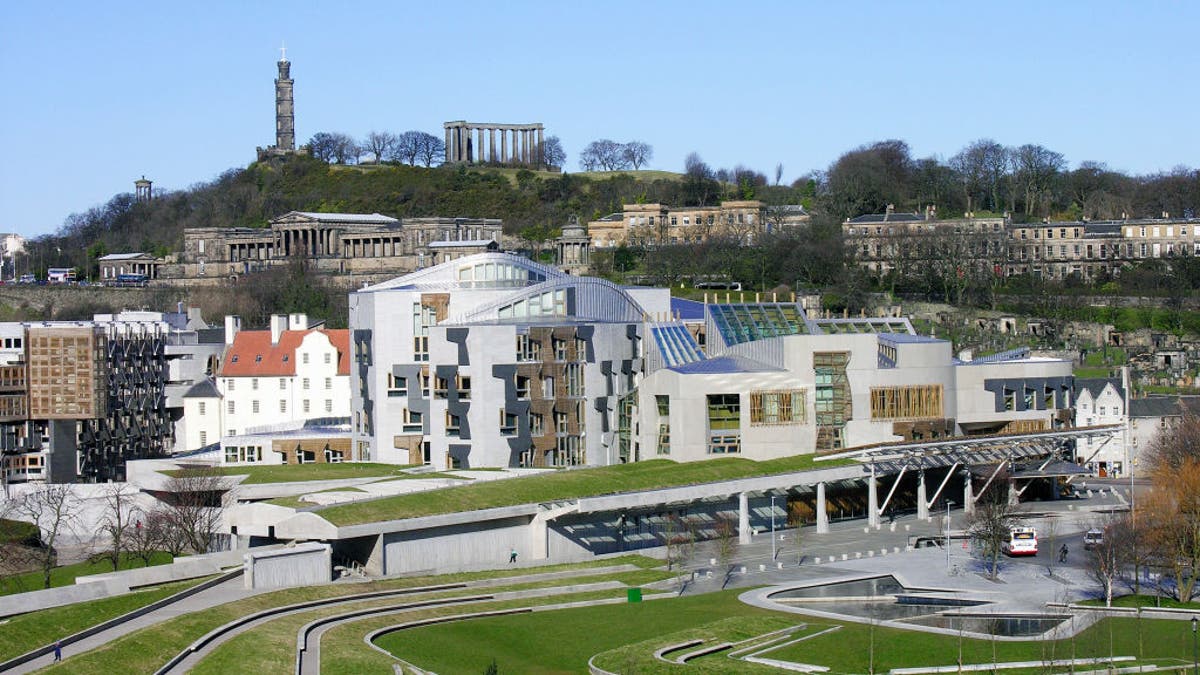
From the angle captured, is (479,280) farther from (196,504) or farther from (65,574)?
(65,574)

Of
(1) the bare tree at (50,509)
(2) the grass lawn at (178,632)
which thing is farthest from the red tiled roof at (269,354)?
(2) the grass lawn at (178,632)

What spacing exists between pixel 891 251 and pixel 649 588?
107 m

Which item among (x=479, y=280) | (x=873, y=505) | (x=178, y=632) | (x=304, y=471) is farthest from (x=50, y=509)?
(x=873, y=505)

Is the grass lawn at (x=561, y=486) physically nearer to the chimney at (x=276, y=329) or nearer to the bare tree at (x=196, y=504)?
the bare tree at (x=196, y=504)

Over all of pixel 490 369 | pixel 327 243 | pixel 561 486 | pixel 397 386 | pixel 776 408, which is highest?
pixel 327 243

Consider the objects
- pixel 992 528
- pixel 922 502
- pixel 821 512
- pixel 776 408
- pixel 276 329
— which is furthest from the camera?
pixel 276 329

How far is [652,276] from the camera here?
517ft

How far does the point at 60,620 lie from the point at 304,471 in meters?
29.4

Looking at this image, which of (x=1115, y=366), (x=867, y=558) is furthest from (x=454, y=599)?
(x=1115, y=366)

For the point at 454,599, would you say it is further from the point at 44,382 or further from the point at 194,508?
the point at 44,382

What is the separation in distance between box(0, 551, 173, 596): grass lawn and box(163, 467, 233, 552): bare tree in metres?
1.39

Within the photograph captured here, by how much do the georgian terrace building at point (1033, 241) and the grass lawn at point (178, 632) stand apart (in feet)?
348

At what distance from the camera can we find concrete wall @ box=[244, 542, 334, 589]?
6194 cm

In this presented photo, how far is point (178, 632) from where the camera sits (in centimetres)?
5409
